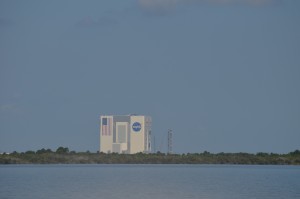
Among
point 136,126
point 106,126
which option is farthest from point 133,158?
point 106,126

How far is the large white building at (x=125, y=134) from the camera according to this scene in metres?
193

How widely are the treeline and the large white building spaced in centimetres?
338

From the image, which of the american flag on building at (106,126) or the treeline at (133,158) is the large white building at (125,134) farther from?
the treeline at (133,158)

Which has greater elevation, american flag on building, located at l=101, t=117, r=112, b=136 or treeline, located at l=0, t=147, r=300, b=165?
american flag on building, located at l=101, t=117, r=112, b=136

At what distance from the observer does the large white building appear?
193 m

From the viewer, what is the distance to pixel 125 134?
194m

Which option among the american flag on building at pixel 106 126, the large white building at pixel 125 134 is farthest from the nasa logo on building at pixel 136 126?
the american flag on building at pixel 106 126

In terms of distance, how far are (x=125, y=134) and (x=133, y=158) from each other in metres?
10.3

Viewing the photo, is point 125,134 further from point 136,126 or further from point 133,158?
point 133,158

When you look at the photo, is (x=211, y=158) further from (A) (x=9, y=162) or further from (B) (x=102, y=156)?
(A) (x=9, y=162)

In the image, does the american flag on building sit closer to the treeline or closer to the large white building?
the large white building

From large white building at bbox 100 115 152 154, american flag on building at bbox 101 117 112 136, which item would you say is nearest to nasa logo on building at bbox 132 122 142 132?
large white building at bbox 100 115 152 154

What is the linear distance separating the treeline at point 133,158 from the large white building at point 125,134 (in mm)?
3384

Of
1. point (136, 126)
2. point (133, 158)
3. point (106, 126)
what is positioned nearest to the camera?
→ point (133, 158)
